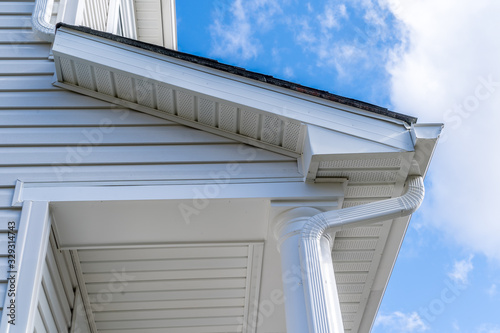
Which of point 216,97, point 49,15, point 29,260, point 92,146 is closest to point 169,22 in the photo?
point 49,15

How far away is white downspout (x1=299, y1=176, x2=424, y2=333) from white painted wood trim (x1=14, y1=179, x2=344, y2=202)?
29 cm

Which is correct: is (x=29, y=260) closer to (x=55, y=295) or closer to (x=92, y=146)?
(x=55, y=295)

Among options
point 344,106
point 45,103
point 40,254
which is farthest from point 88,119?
point 344,106

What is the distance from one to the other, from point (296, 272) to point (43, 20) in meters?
3.77

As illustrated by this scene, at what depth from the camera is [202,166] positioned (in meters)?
5.02

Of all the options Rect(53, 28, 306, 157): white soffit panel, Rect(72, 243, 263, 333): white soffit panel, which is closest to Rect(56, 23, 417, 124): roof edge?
Rect(53, 28, 306, 157): white soffit panel

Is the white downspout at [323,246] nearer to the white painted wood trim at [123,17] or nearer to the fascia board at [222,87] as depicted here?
the fascia board at [222,87]

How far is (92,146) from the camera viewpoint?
5102mm

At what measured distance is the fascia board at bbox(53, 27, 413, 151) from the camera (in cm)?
473

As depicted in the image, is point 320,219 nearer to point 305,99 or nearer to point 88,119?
point 305,99

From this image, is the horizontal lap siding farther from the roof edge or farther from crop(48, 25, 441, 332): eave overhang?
the roof edge

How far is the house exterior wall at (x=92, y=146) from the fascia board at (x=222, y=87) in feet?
1.52

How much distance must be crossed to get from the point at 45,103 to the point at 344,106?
275 centimetres

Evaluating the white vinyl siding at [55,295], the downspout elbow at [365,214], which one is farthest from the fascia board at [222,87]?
the white vinyl siding at [55,295]
